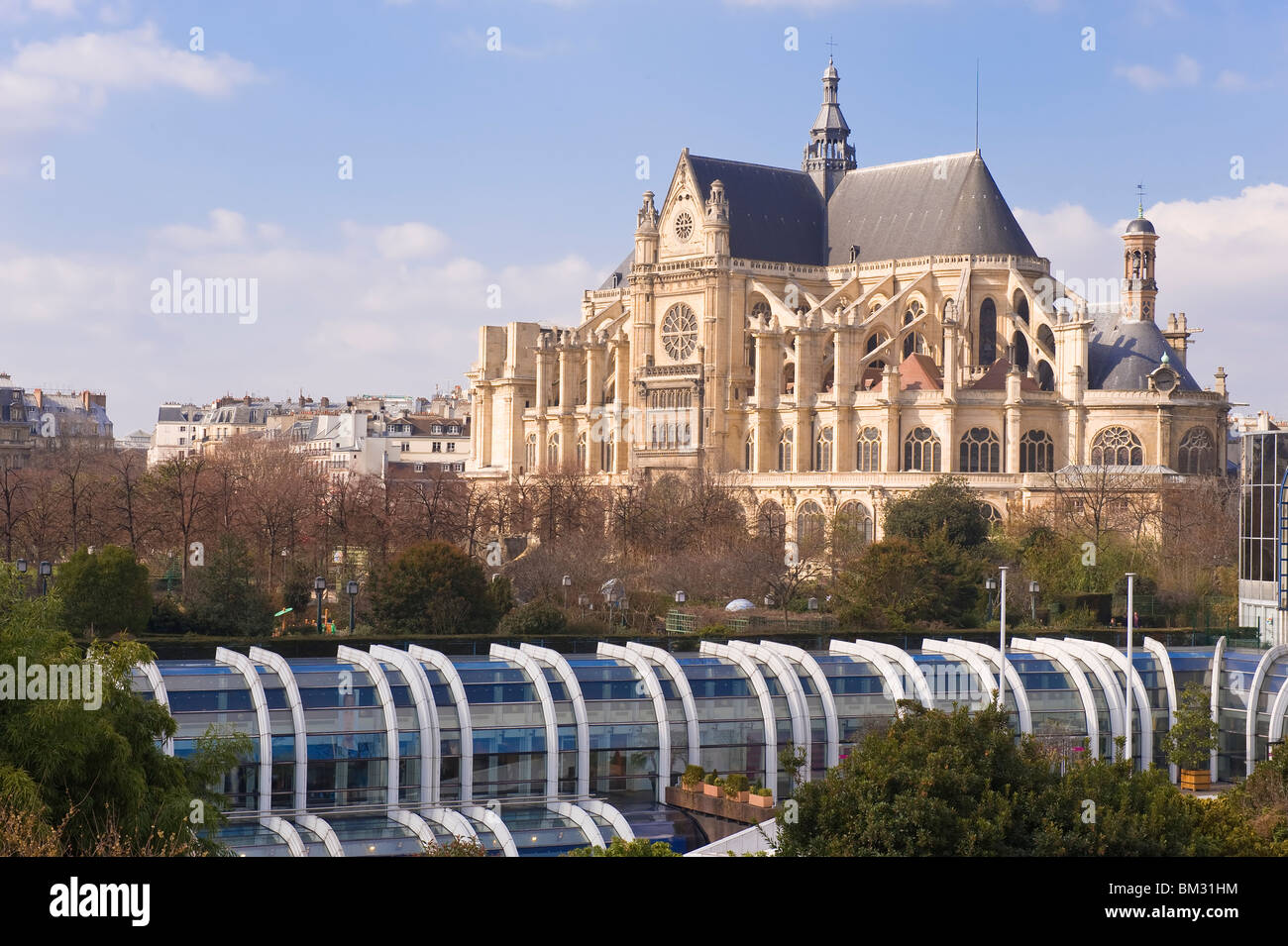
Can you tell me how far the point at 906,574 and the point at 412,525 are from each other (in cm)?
2131

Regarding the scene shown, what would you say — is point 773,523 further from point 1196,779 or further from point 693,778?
point 693,778

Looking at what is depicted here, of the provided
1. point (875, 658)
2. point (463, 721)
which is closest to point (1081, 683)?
point (875, 658)

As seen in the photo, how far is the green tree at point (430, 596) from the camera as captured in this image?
1743 inches

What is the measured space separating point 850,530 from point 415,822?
4139cm

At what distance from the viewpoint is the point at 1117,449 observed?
74500mm

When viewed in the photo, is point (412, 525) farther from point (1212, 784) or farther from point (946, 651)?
point (1212, 784)

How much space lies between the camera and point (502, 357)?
4026 inches

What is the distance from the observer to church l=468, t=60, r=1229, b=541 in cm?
7538

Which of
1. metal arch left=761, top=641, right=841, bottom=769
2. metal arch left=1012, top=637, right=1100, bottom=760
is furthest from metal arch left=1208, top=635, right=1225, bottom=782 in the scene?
metal arch left=761, top=641, right=841, bottom=769

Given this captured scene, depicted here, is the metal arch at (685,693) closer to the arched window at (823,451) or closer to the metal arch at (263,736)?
the metal arch at (263,736)


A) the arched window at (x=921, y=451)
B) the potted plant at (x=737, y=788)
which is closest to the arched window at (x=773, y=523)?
the arched window at (x=921, y=451)

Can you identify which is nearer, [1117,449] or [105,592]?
[105,592]

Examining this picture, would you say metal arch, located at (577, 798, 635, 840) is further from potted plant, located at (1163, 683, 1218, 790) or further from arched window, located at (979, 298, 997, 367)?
arched window, located at (979, 298, 997, 367)
